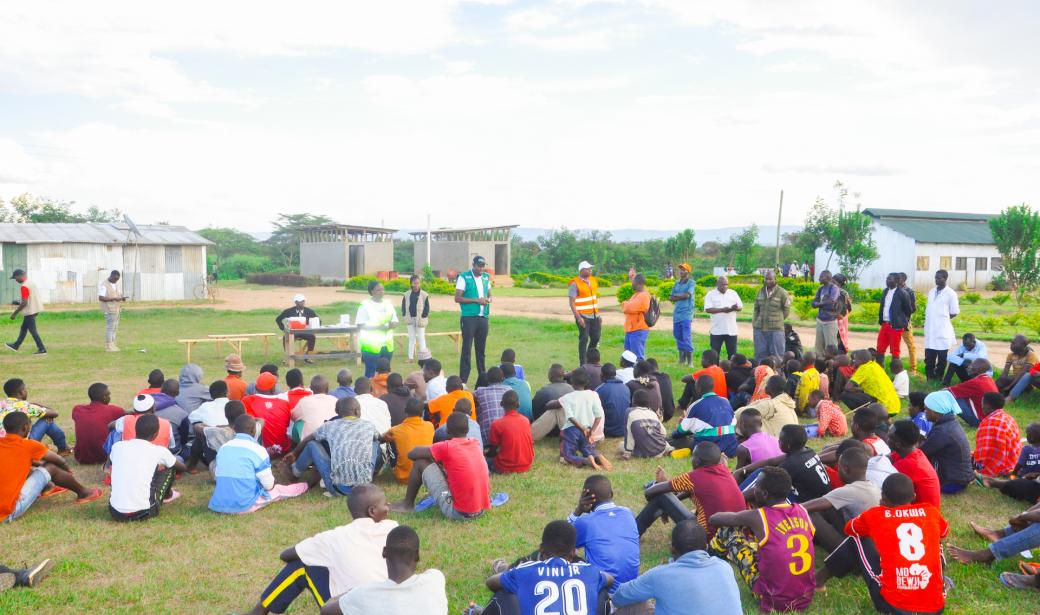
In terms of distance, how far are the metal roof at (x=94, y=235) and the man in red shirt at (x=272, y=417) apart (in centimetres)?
2497

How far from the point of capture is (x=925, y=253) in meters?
39.0

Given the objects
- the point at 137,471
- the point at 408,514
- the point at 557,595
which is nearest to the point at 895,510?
the point at 557,595

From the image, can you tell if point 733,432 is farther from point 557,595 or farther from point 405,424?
point 557,595

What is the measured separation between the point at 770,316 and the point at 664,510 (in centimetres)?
711

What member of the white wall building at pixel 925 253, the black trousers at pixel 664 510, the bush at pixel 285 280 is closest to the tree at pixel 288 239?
the bush at pixel 285 280

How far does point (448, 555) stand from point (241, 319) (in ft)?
61.9

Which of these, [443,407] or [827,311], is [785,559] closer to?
[443,407]

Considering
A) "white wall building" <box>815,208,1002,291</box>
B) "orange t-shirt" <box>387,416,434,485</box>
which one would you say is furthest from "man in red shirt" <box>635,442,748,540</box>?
"white wall building" <box>815,208,1002,291</box>

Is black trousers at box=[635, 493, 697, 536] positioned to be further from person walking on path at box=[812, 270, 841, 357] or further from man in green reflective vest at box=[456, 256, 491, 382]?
person walking on path at box=[812, 270, 841, 357]

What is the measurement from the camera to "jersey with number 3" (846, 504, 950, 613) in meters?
4.37

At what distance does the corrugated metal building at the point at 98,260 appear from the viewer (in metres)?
27.6

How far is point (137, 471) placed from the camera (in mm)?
6109

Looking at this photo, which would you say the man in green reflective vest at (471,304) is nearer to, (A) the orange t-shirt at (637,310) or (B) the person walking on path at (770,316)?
(A) the orange t-shirt at (637,310)

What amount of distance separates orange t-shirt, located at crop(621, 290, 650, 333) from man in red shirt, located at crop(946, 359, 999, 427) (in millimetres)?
4639
